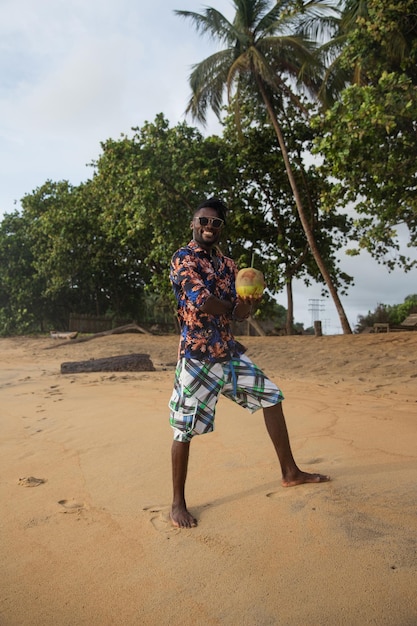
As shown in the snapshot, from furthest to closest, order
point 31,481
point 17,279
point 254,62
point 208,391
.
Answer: point 17,279
point 254,62
point 31,481
point 208,391

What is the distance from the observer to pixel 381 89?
8680 millimetres

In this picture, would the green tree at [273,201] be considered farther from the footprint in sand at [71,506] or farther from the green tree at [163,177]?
the footprint in sand at [71,506]

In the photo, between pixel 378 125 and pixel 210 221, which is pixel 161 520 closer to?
pixel 210 221

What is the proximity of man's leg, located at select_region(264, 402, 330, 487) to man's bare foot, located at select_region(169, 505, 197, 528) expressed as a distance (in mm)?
652

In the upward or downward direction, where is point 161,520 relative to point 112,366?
downward

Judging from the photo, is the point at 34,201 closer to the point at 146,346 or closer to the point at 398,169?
the point at 146,346

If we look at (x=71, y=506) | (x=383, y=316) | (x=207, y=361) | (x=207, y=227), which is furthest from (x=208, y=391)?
(x=383, y=316)

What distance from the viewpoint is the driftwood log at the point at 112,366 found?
368 inches

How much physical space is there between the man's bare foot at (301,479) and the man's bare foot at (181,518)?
644mm

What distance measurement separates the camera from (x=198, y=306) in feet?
8.95

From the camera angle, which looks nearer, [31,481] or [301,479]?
[301,479]

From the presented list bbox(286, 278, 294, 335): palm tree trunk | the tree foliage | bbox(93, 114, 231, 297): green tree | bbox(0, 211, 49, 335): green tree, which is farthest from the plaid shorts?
bbox(0, 211, 49, 335): green tree

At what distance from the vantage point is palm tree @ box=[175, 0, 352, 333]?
13.4 m

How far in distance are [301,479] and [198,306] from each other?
1249 millimetres
